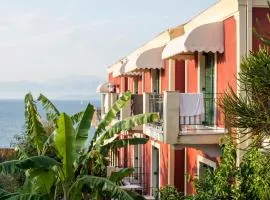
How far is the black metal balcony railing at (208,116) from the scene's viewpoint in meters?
15.6

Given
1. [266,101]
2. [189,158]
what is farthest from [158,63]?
[266,101]

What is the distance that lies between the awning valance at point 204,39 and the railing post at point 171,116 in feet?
4.65

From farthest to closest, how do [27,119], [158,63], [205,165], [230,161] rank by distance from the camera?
[158,63]
[205,165]
[27,119]
[230,161]

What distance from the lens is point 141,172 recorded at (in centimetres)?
2573

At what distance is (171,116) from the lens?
47.5 ft

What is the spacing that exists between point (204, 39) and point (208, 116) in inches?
102

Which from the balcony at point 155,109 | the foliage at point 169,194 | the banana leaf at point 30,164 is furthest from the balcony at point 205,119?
the banana leaf at point 30,164

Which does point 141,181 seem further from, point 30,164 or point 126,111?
point 30,164

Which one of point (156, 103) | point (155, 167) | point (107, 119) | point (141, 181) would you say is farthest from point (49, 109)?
point (141, 181)

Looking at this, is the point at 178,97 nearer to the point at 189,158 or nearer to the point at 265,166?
the point at 265,166

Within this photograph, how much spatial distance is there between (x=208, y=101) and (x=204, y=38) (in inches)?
93.6

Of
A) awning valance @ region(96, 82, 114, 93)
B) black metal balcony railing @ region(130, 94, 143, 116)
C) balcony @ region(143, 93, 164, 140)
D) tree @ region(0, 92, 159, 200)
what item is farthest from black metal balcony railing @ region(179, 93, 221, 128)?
awning valance @ region(96, 82, 114, 93)

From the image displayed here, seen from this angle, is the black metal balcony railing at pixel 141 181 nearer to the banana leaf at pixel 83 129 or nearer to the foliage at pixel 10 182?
the foliage at pixel 10 182

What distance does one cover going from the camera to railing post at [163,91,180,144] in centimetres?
1444
